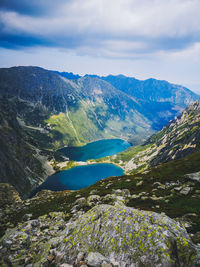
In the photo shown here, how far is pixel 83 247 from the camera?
1363 centimetres

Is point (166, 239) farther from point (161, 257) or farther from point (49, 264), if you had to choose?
point (49, 264)

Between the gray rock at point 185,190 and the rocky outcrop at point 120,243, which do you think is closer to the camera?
the rocky outcrop at point 120,243

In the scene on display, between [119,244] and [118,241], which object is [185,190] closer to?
[118,241]

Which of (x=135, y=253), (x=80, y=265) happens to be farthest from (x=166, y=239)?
(x=80, y=265)

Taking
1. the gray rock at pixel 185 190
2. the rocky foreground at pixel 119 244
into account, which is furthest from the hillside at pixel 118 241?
the gray rock at pixel 185 190

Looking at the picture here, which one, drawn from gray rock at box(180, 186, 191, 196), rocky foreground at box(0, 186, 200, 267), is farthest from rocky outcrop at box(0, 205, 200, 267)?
gray rock at box(180, 186, 191, 196)

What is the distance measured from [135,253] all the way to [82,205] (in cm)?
2604

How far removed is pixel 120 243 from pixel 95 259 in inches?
90.0

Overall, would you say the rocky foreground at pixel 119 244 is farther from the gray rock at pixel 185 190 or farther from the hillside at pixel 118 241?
the gray rock at pixel 185 190

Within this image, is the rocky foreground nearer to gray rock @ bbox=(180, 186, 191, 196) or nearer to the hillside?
the hillside

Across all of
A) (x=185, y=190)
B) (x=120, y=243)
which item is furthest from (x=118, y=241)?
(x=185, y=190)

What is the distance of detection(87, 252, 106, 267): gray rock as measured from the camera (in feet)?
37.2

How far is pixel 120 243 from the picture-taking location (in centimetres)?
1259

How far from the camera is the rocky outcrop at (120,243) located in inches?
426
